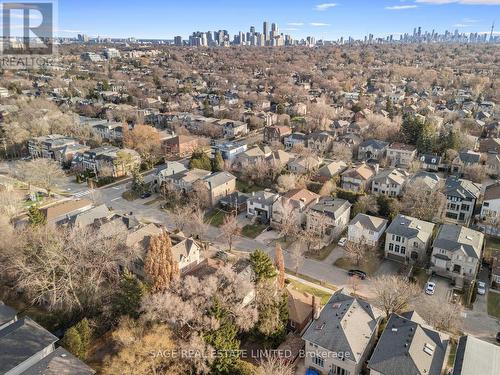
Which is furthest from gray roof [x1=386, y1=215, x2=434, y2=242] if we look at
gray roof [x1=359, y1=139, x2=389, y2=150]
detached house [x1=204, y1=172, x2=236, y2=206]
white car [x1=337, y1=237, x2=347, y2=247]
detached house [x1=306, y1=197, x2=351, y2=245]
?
gray roof [x1=359, y1=139, x2=389, y2=150]

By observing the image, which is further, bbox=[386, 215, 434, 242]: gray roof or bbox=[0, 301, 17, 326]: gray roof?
bbox=[386, 215, 434, 242]: gray roof

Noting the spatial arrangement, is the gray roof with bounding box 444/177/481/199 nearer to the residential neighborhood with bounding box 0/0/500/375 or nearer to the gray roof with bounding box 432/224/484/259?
the residential neighborhood with bounding box 0/0/500/375

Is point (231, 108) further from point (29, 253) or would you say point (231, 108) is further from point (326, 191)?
point (29, 253)

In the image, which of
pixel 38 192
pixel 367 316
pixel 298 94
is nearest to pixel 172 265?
pixel 367 316

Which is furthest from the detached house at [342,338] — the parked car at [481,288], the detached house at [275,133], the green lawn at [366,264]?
the detached house at [275,133]

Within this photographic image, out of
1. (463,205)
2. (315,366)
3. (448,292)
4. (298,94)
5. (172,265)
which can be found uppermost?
(298,94)

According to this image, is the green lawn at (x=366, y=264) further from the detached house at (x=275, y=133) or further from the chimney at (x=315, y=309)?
the detached house at (x=275, y=133)
